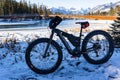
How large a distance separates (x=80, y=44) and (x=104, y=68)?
2.92 ft

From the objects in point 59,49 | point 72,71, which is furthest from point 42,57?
point 72,71

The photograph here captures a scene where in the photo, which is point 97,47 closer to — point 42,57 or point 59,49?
point 59,49

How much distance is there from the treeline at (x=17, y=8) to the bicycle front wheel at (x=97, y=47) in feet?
295

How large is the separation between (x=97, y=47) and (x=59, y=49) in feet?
3.39

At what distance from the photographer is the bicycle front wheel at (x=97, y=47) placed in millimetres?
7742

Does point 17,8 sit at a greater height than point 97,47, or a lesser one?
lesser

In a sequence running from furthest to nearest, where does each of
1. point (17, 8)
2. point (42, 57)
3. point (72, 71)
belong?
point (17, 8) < point (42, 57) < point (72, 71)

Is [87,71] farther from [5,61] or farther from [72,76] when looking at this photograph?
[5,61]

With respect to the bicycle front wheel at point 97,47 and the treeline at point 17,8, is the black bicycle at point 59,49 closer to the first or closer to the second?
the bicycle front wheel at point 97,47

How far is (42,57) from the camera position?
25.0 feet

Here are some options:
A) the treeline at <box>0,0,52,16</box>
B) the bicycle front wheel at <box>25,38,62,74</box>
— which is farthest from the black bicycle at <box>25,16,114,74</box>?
the treeline at <box>0,0,52,16</box>

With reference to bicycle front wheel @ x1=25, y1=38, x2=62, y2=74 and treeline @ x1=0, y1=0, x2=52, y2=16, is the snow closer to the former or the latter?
bicycle front wheel @ x1=25, y1=38, x2=62, y2=74

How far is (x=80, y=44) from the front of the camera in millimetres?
7812

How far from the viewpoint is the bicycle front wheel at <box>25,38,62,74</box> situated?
7430 millimetres
